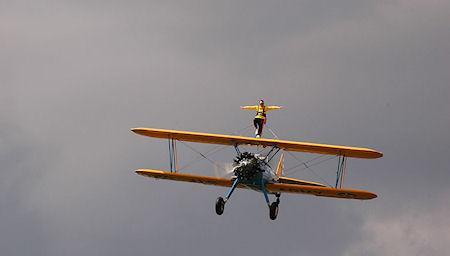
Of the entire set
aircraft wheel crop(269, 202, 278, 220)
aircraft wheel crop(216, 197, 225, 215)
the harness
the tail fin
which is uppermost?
the harness

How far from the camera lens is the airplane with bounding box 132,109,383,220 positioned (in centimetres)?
7569

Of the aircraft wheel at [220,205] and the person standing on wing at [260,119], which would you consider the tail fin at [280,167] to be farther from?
the aircraft wheel at [220,205]

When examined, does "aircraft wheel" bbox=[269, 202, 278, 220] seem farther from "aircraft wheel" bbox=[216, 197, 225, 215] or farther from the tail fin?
the tail fin

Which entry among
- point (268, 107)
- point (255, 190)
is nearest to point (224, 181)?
point (255, 190)

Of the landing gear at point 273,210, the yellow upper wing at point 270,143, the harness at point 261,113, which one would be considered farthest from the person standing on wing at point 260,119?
the landing gear at point 273,210

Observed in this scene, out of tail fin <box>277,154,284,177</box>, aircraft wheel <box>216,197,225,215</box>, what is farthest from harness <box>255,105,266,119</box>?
aircraft wheel <box>216,197,225,215</box>

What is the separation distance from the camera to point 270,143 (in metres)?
76.1

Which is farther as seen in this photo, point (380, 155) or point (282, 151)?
point (282, 151)

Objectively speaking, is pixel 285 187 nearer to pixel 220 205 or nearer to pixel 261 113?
pixel 220 205

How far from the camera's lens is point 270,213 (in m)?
75.8

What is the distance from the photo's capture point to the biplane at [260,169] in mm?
75688

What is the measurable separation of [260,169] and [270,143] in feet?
4.82

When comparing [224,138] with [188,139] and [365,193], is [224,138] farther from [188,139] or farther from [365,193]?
[365,193]

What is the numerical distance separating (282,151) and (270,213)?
5751mm
